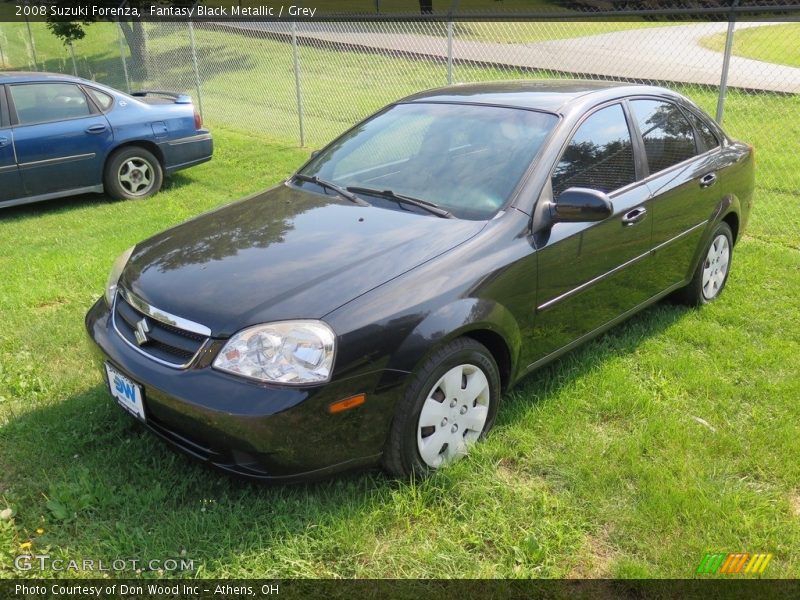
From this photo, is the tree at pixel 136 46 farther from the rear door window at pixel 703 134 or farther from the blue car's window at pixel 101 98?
the rear door window at pixel 703 134

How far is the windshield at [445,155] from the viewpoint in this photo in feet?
11.0

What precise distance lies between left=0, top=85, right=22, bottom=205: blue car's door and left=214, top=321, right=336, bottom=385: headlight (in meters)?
5.74

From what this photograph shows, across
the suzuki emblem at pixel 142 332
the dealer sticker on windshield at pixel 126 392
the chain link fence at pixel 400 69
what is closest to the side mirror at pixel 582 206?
the suzuki emblem at pixel 142 332

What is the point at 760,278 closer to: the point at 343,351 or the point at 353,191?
the point at 353,191

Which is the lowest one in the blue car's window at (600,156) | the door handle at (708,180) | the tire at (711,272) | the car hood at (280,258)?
the tire at (711,272)

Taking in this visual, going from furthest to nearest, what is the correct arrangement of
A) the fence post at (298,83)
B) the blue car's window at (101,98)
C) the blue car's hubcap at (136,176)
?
the fence post at (298,83)
the blue car's hubcap at (136,176)
the blue car's window at (101,98)

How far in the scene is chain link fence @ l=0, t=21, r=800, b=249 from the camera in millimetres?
10312

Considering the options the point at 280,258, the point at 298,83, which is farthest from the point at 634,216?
the point at 298,83

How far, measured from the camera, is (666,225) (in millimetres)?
4031

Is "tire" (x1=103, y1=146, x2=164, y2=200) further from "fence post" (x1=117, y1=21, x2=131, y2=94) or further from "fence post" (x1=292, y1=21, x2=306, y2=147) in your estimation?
"fence post" (x1=117, y1=21, x2=131, y2=94)

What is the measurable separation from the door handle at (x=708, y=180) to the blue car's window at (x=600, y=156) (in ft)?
2.38

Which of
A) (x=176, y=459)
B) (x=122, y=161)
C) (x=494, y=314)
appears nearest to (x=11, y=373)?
(x=176, y=459)

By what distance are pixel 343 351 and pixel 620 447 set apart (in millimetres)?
1486

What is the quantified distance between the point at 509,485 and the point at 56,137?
21.2 ft
